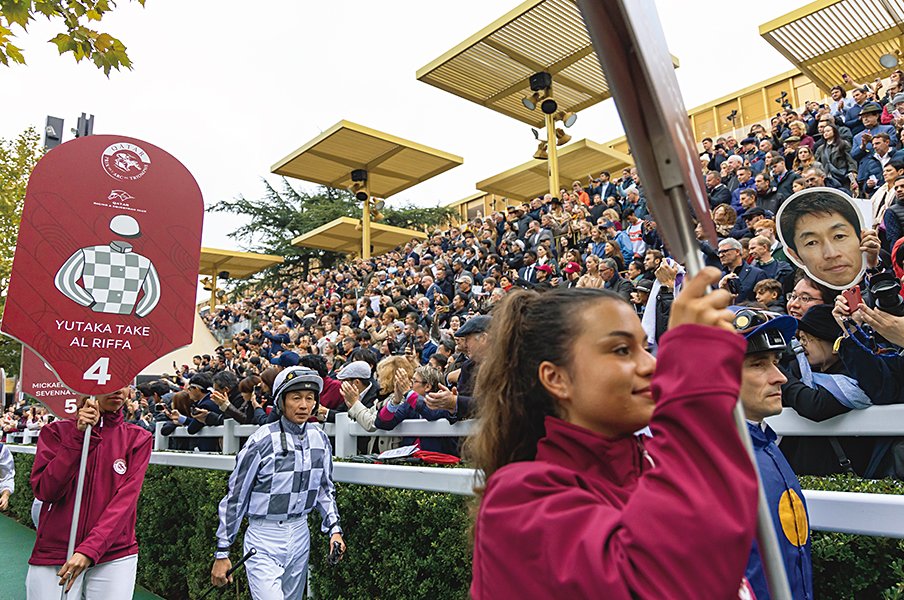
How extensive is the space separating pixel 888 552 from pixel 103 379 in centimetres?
396

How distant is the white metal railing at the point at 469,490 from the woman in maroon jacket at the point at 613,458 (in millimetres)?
359

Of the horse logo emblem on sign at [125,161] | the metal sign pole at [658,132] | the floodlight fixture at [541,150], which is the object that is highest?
the floodlight fixture at [541,150]

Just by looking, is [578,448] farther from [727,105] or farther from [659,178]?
[727,105]

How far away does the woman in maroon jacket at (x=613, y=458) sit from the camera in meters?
0.92

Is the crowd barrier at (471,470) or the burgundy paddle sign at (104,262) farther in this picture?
the burgundy paddle sign at (104,262)

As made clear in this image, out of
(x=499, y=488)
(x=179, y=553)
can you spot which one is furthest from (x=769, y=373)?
(x=179, y=553)

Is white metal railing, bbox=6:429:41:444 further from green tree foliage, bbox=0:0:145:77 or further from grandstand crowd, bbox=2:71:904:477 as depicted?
green tree foliage, bbox=0:0:145:77

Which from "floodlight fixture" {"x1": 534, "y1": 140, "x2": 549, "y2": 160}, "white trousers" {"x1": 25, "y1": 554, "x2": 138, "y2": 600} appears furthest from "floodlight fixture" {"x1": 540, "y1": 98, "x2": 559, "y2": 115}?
"white trousers" {"x1": 25, "y1": 554, "x2": 138, "y2": 600}

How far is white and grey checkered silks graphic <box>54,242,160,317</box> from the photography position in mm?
3922

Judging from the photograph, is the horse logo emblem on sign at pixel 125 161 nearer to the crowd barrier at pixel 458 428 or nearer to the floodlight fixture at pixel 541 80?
the crowd barrier at pixel 458 428

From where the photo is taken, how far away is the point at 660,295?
571 centimetres

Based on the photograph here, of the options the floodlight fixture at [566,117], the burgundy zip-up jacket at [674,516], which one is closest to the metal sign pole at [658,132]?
the burgundy zip-up jacket at [674,516]

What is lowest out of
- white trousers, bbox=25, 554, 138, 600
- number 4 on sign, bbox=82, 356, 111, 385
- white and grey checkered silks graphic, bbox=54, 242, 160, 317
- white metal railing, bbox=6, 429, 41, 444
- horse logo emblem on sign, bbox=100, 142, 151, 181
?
white trousers, bbox=25, 554, 138, 600

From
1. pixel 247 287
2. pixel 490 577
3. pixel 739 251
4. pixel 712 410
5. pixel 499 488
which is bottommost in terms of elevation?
pixel 490 577
